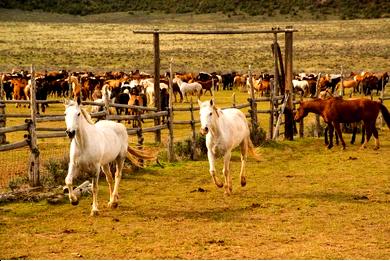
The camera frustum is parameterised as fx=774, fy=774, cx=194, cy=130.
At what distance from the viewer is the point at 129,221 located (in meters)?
10.7

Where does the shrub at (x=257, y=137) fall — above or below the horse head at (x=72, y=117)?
below

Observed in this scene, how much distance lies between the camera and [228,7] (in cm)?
10288

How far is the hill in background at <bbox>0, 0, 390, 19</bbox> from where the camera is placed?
324 feet

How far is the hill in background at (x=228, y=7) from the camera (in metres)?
98.8

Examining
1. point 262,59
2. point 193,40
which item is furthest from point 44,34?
point 262,59

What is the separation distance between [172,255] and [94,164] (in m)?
2.54

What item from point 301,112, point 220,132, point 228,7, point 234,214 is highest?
point 228,7

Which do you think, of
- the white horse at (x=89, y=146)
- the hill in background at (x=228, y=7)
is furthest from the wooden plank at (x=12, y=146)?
the hill in background at (x=228, y=7)

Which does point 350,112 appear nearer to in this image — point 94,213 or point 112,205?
point 112,205

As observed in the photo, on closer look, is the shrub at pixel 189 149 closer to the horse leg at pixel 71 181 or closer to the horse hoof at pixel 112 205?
the horse hoof at pixel 112 205

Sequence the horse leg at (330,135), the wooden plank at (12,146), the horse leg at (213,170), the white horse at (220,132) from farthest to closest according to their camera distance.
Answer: the horse leg at (330,135), the wooden plank at (12,146), the horse leg at (213,170), the white horse at (220,132)

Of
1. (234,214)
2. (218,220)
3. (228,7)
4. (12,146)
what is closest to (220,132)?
(234,214)

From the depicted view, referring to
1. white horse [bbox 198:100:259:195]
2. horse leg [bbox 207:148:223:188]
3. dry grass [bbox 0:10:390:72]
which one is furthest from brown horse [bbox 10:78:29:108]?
dry grass [bbox 0:10:390:72]

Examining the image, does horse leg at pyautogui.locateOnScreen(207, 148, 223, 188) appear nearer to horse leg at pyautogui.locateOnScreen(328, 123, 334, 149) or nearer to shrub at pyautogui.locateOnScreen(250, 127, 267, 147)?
shrub at pyautogui.locateOnScreen(250, 127, 267, 147)
